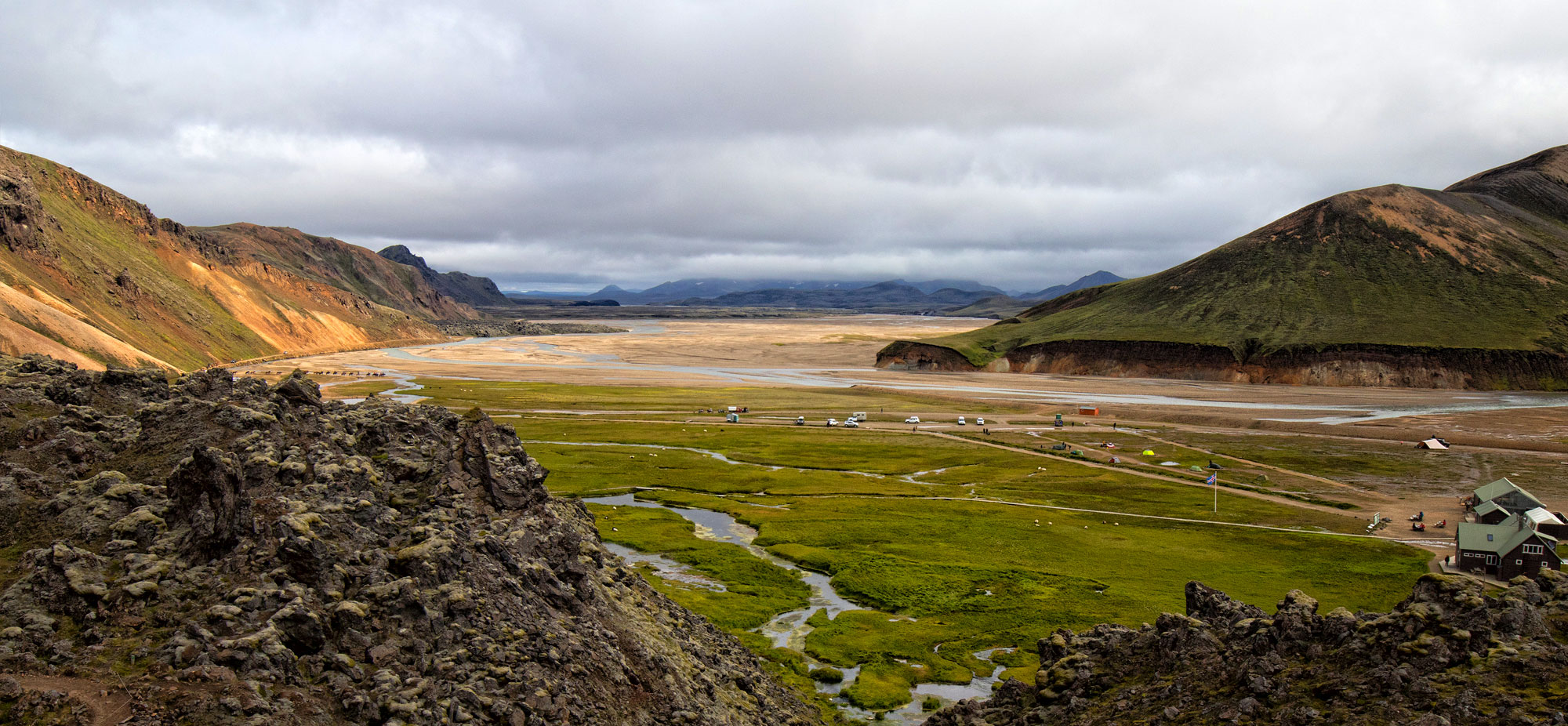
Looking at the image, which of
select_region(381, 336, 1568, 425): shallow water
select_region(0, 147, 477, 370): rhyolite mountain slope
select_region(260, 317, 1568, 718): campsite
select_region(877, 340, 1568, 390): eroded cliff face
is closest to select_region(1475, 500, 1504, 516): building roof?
select_region(260, 317, 1568, 718): campsite

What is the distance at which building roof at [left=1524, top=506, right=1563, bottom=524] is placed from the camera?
52438 millimetres

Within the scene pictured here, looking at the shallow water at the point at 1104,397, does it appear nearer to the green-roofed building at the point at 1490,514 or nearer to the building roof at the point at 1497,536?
the green-roofed building at the point at 1490,514

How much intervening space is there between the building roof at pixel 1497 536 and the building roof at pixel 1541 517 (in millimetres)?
4916

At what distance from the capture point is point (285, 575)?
52.1 ft

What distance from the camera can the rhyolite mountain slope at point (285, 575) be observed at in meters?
13.6

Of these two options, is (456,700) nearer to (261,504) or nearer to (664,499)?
(261,504)

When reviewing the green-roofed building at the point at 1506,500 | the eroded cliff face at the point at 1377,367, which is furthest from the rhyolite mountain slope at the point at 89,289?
the eroded cliff face at the point at 1377,367

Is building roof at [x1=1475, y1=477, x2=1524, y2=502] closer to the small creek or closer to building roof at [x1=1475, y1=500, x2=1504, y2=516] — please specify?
building roof at [x1=1475, y1=500, x2=1504, y2=516]

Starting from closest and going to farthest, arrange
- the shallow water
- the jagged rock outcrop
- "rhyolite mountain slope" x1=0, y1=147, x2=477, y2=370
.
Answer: the jagged rock outcrop, "rhyolite mountain slope" x1=0, y1=147, x2=477, y2=370, the shallow water

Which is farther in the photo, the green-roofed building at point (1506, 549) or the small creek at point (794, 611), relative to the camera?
the green-roofed building at point (1506, 549)

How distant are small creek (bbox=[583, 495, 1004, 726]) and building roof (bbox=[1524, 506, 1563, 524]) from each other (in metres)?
42.7

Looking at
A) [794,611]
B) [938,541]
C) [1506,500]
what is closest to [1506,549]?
[1506,500]

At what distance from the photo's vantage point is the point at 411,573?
18.0 metres

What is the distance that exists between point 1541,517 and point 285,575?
71587 mm
